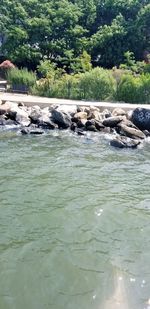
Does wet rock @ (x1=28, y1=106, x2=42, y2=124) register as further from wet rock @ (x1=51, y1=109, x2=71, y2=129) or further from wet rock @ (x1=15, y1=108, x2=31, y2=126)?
wet rock @ (x1=51, y1=109, x2=71, y2=129)

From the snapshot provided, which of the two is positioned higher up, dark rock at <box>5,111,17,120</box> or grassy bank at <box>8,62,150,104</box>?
grassy bank at <box>8,62,150,104</box>

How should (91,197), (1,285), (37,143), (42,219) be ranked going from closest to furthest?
(1,285) < (42,219) < (91,197) < (37,143)

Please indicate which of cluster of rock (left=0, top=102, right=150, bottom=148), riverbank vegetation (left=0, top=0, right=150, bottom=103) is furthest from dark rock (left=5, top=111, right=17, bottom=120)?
riverbank vegetation (left=0, top=0, right=150, bottom=103)

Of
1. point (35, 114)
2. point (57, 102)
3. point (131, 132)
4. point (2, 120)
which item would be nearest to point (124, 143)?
point (131, 132)

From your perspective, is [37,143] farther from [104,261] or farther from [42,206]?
[104,261]

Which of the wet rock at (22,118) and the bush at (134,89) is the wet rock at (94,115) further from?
the bush at (134,89)

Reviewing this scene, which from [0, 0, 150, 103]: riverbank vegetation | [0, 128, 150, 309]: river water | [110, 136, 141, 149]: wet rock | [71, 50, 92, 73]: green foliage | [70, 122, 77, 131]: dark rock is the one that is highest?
[0, 0, 150, 103]: riverbank vegetation

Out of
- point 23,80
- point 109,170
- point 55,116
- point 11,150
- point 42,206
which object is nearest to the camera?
point 42,206

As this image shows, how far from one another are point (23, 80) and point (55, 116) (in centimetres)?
725

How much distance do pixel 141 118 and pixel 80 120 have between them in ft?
9.01

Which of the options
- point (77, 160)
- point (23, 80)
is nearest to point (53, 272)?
point (77, 160)

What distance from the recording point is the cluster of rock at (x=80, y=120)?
739 inches

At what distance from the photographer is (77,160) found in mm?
14602

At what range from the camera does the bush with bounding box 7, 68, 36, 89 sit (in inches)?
1022
